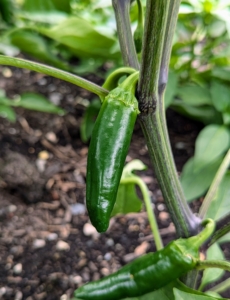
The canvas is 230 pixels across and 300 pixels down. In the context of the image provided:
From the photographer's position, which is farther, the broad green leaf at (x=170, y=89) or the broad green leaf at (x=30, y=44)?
the broad green leaf at (x=30, y=44)

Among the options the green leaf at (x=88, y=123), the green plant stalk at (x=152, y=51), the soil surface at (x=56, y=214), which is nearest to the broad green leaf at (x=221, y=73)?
the soil surface at (x=56, y=214)

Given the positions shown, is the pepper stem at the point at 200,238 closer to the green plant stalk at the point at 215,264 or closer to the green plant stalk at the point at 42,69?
the green plant stalk at the point at 215,264

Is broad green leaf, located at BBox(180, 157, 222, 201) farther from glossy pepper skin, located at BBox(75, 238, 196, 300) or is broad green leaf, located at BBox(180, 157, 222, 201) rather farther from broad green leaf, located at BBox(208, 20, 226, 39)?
broad green leaf, located at BBox(208, 20, 226, 39)

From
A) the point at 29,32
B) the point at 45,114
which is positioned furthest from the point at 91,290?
the point at 29,32

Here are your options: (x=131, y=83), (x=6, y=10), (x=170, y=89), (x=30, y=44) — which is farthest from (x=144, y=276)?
(x=6, y=10)

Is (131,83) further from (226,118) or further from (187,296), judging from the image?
(226,118)

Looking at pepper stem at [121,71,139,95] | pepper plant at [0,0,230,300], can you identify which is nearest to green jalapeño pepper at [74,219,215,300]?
pepper plant at [0,0,230,300]
